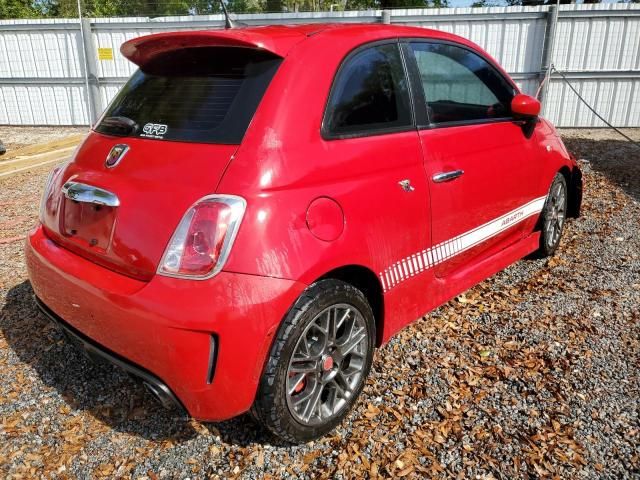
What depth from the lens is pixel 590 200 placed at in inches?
245

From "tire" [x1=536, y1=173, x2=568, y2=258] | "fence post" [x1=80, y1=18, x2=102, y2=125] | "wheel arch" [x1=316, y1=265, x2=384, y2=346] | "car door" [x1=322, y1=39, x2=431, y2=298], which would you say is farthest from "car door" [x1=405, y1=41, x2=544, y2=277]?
"fence post" [x1=80, y1=18, x2=102, y2=125]

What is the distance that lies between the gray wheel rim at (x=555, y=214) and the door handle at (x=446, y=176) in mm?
1560

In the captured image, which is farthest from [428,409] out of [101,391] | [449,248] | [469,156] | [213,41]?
[213,41]

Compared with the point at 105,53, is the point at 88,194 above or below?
below

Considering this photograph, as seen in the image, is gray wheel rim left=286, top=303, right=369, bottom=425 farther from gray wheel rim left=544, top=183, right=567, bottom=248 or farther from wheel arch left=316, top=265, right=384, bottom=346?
gray wheel rim left=544, top=183, right=567, bottom=248

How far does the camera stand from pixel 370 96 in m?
2.58

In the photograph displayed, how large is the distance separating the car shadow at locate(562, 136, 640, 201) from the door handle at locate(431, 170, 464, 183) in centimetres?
437

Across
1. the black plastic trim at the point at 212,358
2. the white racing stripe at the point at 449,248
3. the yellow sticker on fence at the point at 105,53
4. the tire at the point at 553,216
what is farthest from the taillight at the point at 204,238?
the yellow sticker on fence at the point at 105,53

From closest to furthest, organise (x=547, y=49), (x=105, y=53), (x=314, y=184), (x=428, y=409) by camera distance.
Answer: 1. (x=314, y=184)
2. (x=428, y=409)
3. (x=547, y=49)
4. (x=105, y=53)

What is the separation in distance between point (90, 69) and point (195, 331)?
12.5m

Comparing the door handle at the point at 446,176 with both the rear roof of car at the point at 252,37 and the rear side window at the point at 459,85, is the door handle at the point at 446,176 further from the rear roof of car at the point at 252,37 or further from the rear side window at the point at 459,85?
the rear roof of car at the point at 252,37

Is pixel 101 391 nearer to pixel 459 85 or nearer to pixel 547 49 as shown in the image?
pixel 459 85

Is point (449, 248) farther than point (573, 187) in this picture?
No

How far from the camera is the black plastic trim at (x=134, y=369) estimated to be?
2.04 metres
